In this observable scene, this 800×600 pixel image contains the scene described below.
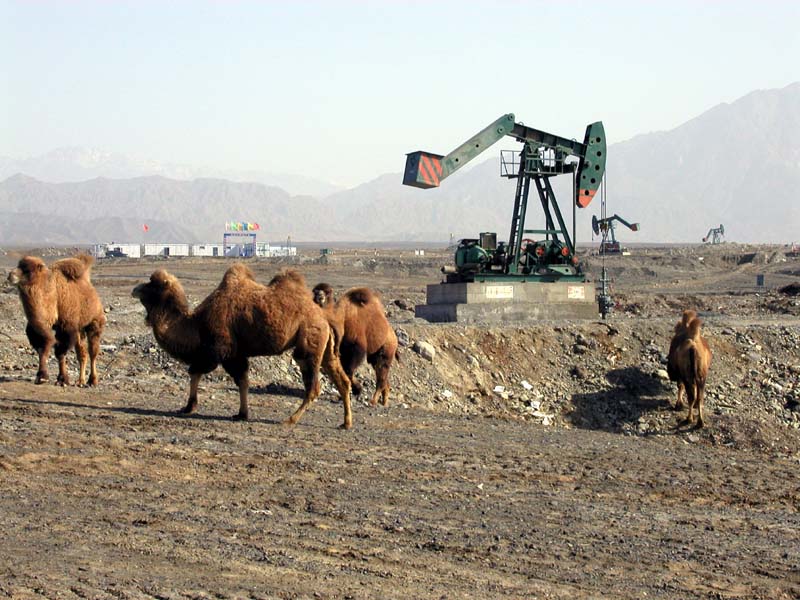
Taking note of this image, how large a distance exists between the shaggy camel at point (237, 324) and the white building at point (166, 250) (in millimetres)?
106202

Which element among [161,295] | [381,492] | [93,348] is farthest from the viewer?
[93,348]

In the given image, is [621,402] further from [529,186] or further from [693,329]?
[529,186]

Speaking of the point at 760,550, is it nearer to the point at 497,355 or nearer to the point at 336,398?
the point at 336,398

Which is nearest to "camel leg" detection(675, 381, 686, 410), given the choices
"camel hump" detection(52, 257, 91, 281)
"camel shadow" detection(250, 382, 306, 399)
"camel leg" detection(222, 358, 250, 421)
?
"camel shadow" detection(250, 382, 306, 399)

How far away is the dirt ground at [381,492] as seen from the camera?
342 inches

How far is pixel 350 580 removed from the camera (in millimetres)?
8523

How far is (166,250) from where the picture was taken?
397ft

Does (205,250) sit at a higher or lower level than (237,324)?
lower

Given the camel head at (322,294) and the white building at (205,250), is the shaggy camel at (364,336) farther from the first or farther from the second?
the white building at (205,250)

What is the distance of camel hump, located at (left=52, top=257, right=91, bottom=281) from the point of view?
17.0 metres

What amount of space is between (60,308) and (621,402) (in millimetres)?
11194

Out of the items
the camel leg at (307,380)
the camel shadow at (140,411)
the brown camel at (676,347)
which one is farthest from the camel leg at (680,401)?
the camel shadow at (140,411)

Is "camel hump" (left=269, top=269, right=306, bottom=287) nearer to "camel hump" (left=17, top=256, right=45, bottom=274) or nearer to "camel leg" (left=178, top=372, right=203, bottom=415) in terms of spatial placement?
"camel leg" (left=178, top=372, right=203, bottom=415)

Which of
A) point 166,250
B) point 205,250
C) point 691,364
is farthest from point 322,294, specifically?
point 205,250
